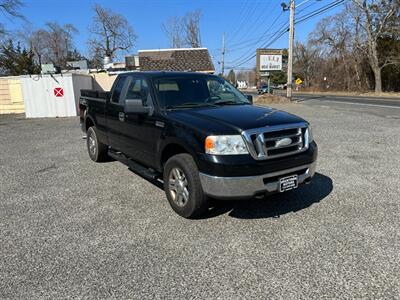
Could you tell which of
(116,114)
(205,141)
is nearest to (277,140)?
(205,141)

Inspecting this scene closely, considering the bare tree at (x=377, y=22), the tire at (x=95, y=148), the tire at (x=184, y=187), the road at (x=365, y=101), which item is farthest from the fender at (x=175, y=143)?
the bare tree at (x=377, y=22)

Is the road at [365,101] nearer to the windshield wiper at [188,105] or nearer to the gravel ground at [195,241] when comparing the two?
the gravel ground at [195,241]

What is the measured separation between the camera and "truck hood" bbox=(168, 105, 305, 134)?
3559 millimetres

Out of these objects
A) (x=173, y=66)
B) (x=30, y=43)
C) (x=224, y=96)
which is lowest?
(x=224, y=96)

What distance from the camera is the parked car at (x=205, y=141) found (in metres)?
3.45

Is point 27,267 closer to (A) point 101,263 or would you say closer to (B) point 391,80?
(A) point 101,263

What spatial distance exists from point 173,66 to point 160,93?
99.9ft

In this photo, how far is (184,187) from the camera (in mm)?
3910

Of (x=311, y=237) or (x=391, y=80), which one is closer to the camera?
(x=311, y=237)

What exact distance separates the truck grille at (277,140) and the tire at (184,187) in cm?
73

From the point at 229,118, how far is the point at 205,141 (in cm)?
50

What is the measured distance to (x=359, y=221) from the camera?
3.88m

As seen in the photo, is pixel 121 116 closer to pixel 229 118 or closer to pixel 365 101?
pixel 229 118

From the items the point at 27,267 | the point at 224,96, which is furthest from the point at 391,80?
the point at 27,267
